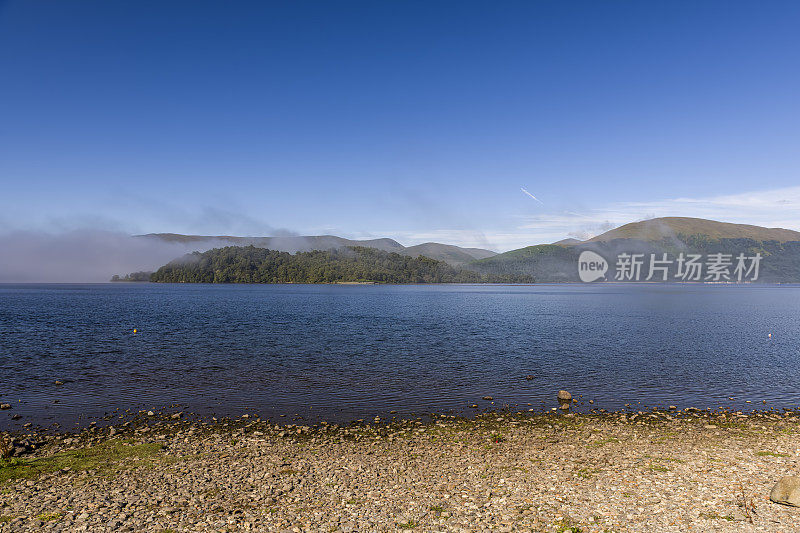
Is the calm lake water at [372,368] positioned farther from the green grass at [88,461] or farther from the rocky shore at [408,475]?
the green grass at [88,461]

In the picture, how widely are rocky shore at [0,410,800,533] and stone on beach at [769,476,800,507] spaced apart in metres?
0.31

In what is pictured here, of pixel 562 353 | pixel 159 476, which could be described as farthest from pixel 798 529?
pixel 562 353

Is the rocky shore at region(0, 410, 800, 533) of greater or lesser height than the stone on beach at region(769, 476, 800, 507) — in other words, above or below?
below

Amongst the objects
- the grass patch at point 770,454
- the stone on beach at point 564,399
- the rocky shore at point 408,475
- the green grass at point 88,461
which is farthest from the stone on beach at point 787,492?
the green grass at point 88,461

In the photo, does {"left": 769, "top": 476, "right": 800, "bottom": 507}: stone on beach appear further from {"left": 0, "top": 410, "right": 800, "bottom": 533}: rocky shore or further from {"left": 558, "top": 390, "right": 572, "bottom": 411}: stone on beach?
{"left": 558, "top": 390, "right": 572, "bottom": 411}: stone on beach

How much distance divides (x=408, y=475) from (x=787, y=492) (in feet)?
43.7

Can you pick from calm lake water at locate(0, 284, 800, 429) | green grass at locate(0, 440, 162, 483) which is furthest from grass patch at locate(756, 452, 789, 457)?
green grass at locate(0, 440, 162, 483)

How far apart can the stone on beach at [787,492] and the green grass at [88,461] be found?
2436cm

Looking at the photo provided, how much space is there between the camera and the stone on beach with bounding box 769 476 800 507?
51.2ft

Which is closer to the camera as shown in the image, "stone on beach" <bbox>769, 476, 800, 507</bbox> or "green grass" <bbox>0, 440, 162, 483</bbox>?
"stone on beach" <bbox>769, 476, 800, 507</bbox>

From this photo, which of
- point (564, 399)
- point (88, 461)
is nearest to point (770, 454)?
point (564, 399)

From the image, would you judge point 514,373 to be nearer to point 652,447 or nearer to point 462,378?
point 462,378

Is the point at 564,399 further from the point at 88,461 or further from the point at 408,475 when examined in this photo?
the point at 88,461

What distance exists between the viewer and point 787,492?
15.9 metres
